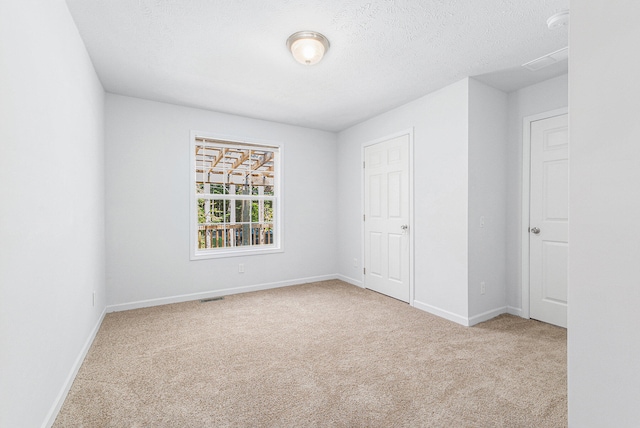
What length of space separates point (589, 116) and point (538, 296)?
307 cm

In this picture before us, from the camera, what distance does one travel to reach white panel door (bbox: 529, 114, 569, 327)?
300cm

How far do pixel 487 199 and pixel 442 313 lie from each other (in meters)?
1.32

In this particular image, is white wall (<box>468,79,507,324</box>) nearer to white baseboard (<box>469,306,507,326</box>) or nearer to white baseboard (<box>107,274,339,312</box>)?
white baseboard (<box>469,306,507,326</box>)

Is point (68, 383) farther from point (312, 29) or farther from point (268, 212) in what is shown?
point (268, 212)

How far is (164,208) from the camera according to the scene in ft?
12.3

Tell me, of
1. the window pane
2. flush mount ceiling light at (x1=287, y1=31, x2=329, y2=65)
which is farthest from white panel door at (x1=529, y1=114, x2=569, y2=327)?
the window pane

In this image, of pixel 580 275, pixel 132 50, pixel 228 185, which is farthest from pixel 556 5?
pixel 228 185

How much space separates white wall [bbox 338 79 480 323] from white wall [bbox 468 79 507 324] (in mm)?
78

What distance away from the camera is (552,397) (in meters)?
1.87

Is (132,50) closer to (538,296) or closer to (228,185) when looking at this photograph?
(228,185)

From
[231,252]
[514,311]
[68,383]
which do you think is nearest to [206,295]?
[231,252]

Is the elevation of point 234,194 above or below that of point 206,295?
above

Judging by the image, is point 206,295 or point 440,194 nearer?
point 440,194

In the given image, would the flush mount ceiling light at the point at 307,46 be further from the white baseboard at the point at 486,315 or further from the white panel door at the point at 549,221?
the white baseboard at the point at 486,315
